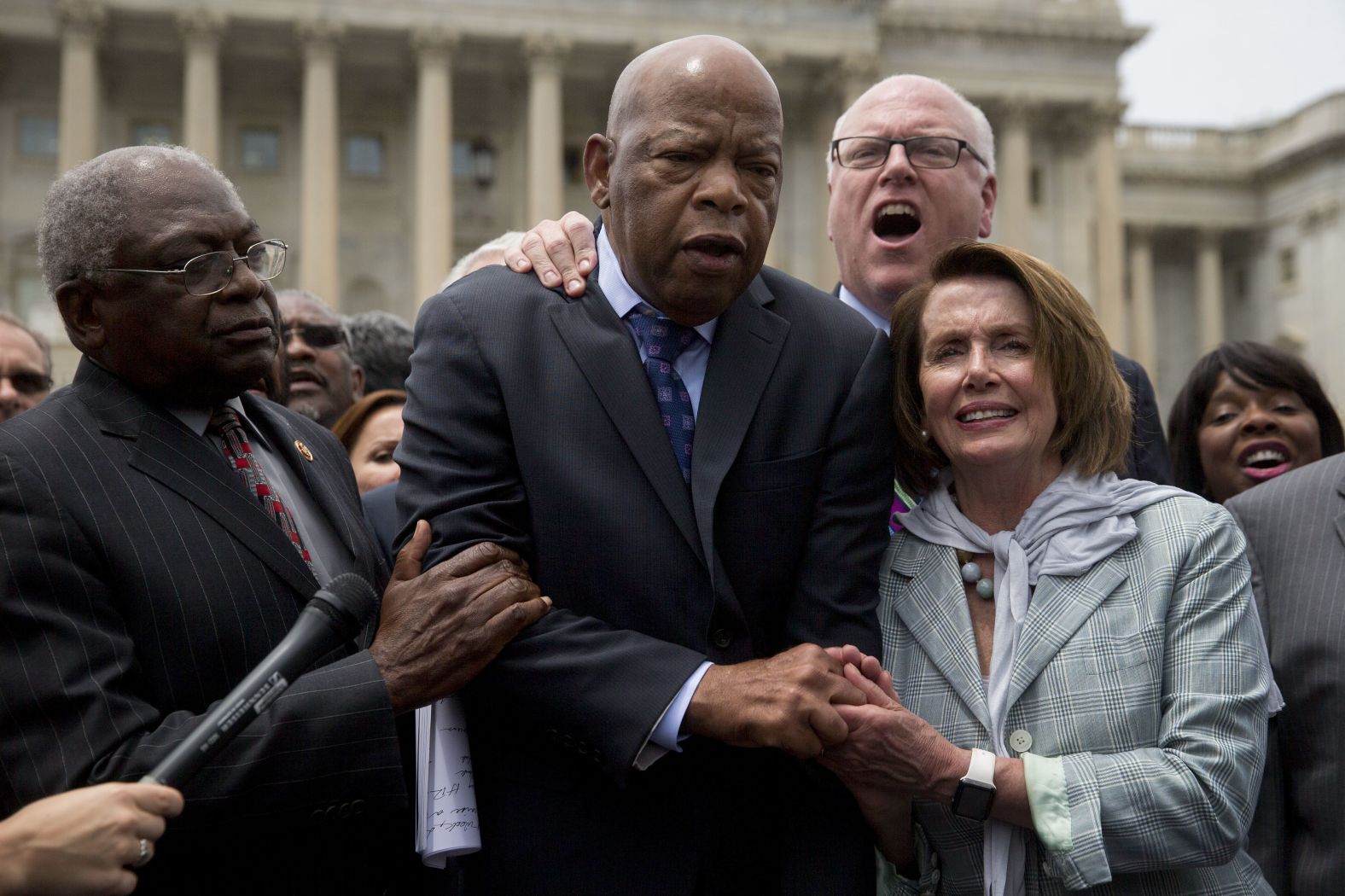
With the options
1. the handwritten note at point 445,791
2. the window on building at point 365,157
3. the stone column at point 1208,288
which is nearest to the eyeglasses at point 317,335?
the handwritten note at point 445,791

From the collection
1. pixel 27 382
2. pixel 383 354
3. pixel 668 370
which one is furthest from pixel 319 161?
pixel 668 370

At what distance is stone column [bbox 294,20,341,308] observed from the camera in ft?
125

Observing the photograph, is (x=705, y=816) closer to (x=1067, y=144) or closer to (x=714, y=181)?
(x=714, y=181)

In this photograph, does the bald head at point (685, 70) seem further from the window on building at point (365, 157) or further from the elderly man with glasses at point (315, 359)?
the window on building at point (365, 157)

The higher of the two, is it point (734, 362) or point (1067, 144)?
point (1067, 144)

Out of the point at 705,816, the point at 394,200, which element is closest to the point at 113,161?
the point at 705,816

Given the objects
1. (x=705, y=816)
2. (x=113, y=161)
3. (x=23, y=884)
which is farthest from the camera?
(x=113, y=161)

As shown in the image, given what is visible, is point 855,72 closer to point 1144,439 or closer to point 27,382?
point 27,382

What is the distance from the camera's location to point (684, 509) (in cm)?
360

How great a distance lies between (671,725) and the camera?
346cm

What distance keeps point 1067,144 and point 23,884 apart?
48039mm

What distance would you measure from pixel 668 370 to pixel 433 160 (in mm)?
36624

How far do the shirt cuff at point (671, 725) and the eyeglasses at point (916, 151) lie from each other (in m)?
3.00

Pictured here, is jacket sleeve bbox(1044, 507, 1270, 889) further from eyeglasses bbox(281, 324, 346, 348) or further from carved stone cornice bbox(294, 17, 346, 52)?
carved stone cornice bbox(294, 17, 346, 52)
